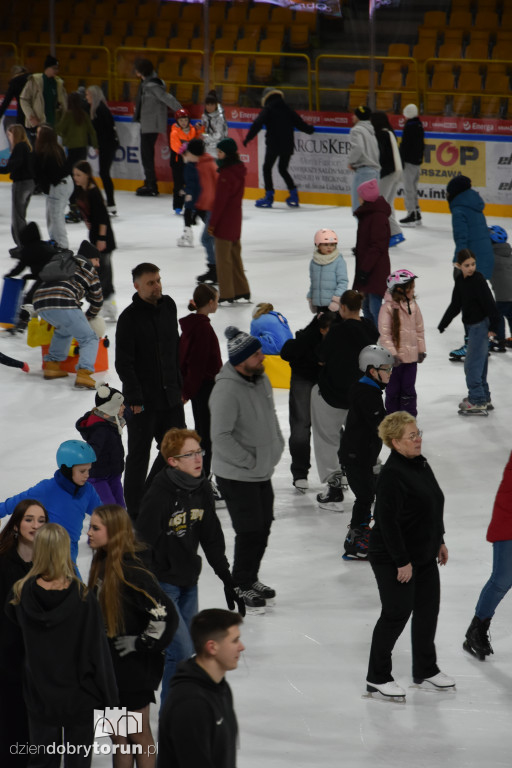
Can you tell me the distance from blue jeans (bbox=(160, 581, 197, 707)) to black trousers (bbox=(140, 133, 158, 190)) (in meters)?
13.7

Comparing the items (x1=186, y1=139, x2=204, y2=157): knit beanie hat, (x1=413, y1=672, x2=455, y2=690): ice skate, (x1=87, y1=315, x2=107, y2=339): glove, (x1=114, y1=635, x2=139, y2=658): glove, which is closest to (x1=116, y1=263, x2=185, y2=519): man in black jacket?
(x1=413, y1=672, x2=455, y2=690): ice skate

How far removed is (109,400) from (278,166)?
11157 millimetres

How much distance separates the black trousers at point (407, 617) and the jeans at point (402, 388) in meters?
3.39

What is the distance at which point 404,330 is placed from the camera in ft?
27.7

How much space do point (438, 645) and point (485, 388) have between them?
371 cm

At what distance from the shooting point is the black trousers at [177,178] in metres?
16.8

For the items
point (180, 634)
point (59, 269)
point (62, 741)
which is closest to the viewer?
point (62, 741)

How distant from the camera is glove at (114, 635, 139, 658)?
13.8ft

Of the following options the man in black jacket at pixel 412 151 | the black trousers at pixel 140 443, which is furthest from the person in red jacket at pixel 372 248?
the man in black jacket at pixel 412 151

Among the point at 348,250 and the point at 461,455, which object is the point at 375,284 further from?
the point at 348,250

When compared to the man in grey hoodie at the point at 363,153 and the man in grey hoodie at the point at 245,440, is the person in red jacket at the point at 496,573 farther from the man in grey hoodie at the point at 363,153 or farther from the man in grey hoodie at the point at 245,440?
the man in grey hoodie at the point at 363,153

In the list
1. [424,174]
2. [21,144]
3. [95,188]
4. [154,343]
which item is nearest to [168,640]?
[154,343]

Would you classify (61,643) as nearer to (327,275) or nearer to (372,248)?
(327,275)

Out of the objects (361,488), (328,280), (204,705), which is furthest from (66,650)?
(328,280)
